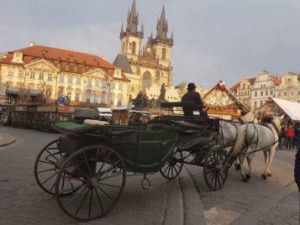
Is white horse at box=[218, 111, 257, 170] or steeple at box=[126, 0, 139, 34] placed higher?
steeple at box=[126, 0, 139, 34]

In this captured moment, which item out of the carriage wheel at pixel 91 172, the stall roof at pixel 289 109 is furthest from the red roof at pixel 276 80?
the carriage wheel at pixel 91 172

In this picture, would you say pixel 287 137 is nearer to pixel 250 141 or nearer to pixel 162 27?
pixel 250 141

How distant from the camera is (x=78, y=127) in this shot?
545 centimetres

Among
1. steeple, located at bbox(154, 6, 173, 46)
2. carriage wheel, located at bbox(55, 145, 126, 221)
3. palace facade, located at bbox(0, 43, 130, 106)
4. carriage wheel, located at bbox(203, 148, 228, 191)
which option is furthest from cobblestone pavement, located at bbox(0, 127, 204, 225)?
steeple, located at bbox(154, 6, 173, 46)

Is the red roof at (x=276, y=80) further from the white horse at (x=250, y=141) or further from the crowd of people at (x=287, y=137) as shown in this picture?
the white horse at (x=250, y=141)

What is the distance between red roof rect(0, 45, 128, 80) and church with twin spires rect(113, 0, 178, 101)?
51.9 feet

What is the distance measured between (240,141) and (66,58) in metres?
74.9

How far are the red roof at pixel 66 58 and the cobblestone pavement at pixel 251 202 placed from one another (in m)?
71.7

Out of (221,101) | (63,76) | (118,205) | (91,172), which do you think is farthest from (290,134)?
(63,76)

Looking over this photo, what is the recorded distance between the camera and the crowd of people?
26.4 meters

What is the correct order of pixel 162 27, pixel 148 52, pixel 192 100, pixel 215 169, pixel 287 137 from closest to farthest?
pixel 215 169, pixel 192 100, pixel 287 137, pixel 148 52, pixel 162 27

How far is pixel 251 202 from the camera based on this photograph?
6.85 meters

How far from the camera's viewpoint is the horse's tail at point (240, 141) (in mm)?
8741

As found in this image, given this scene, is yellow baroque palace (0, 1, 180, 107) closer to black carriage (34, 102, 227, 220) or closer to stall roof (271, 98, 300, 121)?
stall roof (271, 98, 300, 121)
